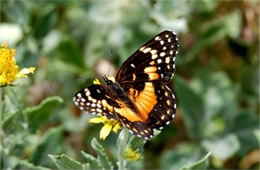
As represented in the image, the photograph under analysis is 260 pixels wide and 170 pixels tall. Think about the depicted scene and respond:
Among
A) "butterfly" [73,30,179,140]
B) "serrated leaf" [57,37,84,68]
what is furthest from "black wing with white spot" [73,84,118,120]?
"serrated leaf" [57,37,84,68]

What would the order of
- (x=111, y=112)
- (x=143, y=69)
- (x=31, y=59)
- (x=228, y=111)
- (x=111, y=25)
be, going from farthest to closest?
(x=111, y=25), (x=228, y=111), (x=31, y=59), (x=143, y=69), (x=111, y=112)

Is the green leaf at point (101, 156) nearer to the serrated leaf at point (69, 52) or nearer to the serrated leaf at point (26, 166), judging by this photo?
the serrated leaf at point (26, 166)

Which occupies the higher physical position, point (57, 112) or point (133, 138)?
point (57, 112)

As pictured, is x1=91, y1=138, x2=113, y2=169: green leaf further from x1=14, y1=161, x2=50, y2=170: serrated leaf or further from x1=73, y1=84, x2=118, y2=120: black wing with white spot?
x1=14, y1=161, x2=50, y2=170: serrated leaf

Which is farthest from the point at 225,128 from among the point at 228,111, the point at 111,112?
the point at 111,112

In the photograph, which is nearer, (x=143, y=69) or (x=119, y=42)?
(x=143, y=69)

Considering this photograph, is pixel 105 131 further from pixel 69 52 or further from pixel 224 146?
pixel 69 52

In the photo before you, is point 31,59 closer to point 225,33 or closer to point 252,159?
point 225,33
